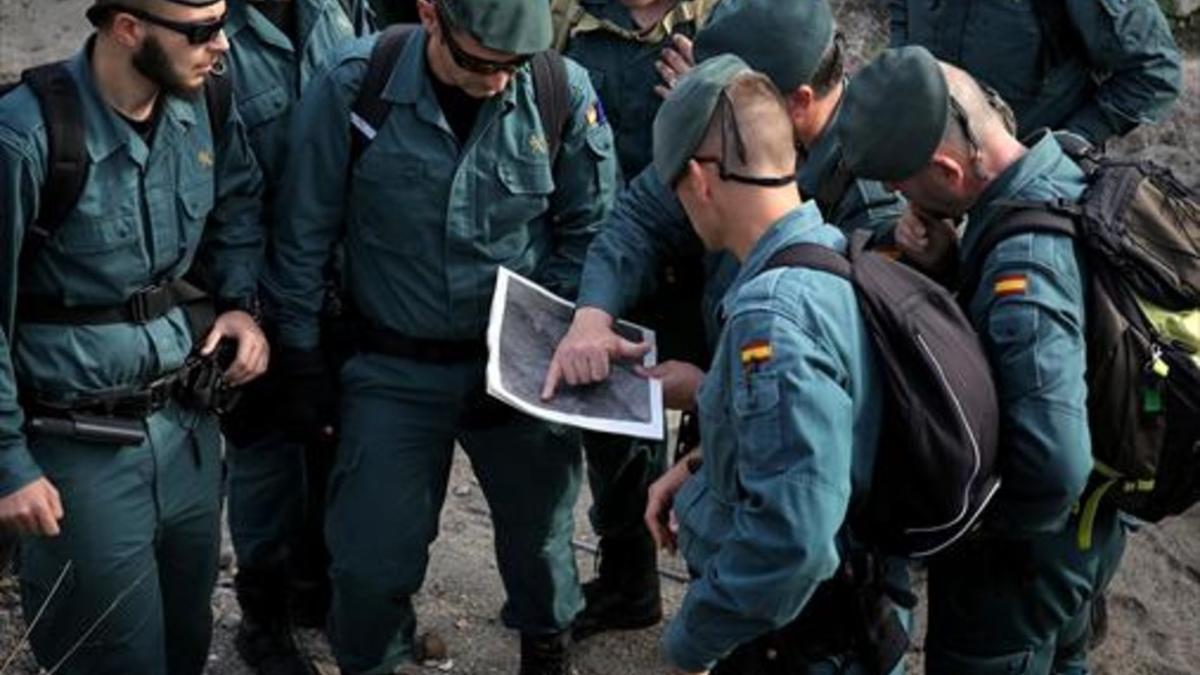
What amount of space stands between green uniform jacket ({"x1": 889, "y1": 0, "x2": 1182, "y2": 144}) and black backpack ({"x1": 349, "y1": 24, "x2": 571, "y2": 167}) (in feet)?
6.14

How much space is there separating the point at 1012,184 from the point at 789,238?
2.15ft

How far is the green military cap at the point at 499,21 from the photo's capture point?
151 inches

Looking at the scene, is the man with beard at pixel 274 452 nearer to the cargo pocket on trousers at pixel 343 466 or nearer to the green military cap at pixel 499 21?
the cargo pocket on trousers at pixel 343 466

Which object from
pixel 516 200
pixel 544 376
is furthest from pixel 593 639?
pixel 516 200

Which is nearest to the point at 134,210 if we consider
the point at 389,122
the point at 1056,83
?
the point at 389,122

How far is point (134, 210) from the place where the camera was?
12.3 ft

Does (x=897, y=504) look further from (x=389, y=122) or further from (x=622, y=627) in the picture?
(x=622, y=627)

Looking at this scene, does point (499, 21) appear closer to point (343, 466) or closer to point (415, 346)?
point (415, 346)

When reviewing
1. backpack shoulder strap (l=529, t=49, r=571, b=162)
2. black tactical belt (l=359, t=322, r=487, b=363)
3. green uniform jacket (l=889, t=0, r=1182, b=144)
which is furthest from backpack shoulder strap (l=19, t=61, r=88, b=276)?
green uniform jacket (l=889, t=0, r=1182, b=144)

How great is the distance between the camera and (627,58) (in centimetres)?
493

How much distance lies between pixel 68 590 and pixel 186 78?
50.7 inches

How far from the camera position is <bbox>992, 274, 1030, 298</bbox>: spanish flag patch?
3.25 metres

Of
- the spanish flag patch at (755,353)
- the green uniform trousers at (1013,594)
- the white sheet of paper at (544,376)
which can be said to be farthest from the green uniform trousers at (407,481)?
the spanish flag patch at (755,353)

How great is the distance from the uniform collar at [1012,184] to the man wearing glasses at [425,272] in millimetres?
1204
